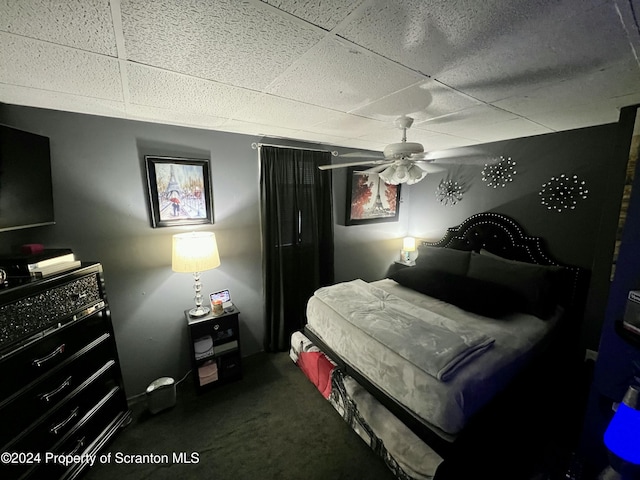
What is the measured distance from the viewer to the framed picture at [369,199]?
3381 mm

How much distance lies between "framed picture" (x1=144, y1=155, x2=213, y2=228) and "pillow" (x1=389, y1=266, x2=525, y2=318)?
2.37m

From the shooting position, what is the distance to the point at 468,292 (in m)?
2.35

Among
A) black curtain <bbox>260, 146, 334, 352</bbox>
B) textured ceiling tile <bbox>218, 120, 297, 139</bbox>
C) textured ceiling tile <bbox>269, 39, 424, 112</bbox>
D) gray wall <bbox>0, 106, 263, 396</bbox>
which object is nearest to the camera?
textured ceiling tile <bbox>269, 39, 424, 112</bbox>

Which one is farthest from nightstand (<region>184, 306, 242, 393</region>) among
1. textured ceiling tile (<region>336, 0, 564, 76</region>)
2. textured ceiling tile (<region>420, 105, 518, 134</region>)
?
textured ceiling tile (<region>420, 105, 518, 134</region>)

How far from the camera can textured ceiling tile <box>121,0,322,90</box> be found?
2.73 ft

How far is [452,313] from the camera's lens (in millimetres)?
2314

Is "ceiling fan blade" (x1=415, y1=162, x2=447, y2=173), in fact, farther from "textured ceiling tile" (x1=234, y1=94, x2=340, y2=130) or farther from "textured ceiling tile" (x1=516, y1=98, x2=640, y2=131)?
"textured ceiling tile" (x1=234, y1=94, x2=340, y2=130)

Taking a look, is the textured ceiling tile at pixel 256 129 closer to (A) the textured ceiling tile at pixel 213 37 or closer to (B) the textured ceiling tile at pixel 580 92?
(A) the textured ceiling tile at pixel 213 37

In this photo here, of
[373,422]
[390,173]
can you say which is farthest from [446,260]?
[373,422]

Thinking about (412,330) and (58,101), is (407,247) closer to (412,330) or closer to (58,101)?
(412,330)

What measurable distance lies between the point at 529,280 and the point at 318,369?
2177mm

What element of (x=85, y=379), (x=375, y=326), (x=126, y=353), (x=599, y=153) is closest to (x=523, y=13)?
(x=375, y=326)

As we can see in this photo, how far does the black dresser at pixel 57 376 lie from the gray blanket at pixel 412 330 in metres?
1.80

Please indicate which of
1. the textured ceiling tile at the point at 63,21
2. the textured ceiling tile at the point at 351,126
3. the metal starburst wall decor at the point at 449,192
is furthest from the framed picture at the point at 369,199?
the textured ceiling tile at the point at 63,21
